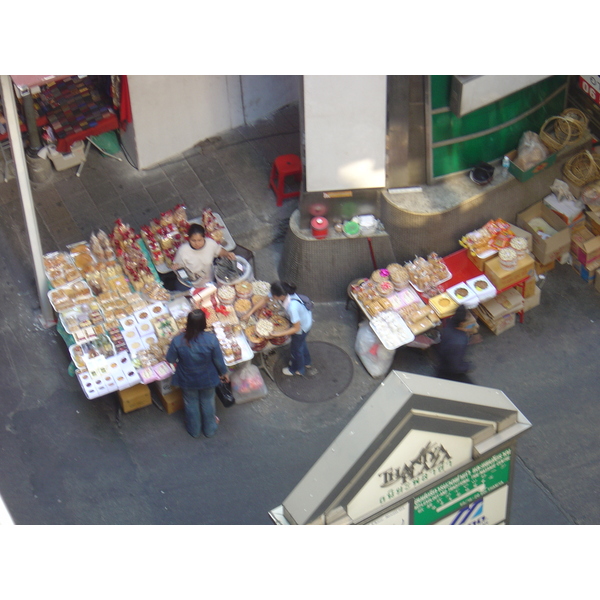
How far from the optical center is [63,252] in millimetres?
10344

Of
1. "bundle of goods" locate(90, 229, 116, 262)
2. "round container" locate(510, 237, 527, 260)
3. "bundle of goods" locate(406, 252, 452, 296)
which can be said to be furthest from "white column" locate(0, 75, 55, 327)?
"round container" locate(510, 237, 527, 260)

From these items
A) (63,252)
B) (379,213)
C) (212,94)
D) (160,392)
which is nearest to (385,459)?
(160,392)

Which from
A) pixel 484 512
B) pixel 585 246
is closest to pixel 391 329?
pixel 585 246

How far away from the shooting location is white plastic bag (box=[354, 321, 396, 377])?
992 centimetres

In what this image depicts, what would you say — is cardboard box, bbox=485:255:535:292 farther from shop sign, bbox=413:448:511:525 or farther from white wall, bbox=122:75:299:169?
shop sign, bbox=413:448:511:525

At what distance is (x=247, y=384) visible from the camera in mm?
9680

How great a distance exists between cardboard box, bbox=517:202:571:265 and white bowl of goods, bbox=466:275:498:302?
41.0 inches

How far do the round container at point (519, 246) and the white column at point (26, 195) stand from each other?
516 cm

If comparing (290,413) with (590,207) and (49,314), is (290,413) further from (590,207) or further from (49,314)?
(590,207)

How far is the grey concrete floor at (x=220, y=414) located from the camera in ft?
29.3

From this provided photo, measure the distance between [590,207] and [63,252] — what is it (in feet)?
20.1

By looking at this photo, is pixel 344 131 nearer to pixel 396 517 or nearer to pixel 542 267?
pixel 542 267

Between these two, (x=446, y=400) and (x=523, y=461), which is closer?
(x=446, y=400)

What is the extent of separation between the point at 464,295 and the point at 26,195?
15.6 ft
